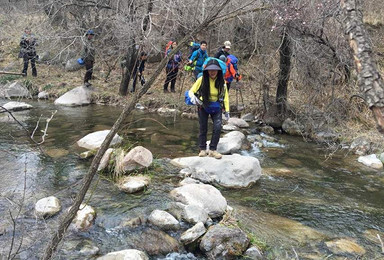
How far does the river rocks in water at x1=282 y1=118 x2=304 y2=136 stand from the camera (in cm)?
915

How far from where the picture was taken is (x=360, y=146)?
25.9 feet

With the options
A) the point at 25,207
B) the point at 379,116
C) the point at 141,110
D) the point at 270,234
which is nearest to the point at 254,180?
the point at 270,234

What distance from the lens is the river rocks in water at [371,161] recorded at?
6.89 metres

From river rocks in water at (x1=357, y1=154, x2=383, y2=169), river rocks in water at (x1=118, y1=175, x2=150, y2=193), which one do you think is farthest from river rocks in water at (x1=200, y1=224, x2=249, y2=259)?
river rocks in water at (x1=357, y1=154, x2=383, y2=169)

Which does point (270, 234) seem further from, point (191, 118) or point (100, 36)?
point (100, 36)

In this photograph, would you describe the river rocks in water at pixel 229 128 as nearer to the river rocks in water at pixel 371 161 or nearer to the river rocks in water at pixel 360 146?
the river rocks in water at pixel 360 146

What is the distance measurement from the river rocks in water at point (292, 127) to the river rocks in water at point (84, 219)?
6.43m

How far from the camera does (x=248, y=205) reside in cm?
490

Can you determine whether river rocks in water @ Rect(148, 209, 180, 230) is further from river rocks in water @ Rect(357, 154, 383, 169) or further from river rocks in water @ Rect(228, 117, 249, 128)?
river rocks in water @ Rect(228, 117, 249, 128)

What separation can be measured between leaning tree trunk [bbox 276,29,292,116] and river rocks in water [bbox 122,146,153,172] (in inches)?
195

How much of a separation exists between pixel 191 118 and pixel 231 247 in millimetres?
6998

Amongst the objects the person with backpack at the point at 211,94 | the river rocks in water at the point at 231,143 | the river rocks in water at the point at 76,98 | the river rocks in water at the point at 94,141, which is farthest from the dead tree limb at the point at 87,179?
the river rocks in water at the point at 76,98

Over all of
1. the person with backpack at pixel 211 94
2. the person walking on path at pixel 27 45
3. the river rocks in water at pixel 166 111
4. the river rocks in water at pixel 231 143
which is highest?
the person walking on path at pixel 27 45

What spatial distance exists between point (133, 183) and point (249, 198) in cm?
178
